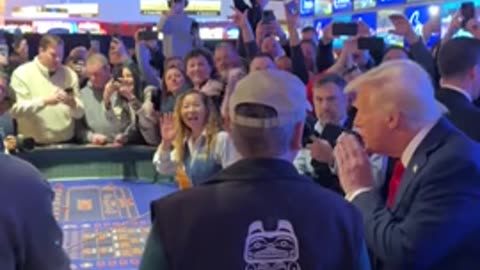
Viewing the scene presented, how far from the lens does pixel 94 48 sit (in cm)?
656

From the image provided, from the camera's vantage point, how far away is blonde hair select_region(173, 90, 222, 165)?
3293 millimetres

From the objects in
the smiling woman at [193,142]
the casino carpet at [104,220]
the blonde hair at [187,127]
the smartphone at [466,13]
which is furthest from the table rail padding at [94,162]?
the smartphone at [466,13]

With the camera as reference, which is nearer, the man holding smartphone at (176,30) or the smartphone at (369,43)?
the smartphone at (369,43)

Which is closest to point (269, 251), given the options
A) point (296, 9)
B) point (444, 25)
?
point (296, 9)

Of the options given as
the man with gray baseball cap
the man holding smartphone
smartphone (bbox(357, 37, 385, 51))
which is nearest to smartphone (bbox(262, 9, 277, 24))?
the man holding smartphone

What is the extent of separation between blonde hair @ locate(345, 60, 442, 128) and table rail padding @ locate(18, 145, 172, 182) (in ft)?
9.26

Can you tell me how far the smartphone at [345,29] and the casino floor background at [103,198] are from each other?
149 cm

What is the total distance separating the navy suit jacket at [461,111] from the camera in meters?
2.42

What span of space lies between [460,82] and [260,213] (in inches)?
49.6

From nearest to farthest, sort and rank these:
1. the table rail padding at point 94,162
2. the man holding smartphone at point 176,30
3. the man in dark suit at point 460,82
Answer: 1. the man in dark suit at point 460,82
2. the table rail padding at point 94,162
3. the man holding smartphone at point 176,30

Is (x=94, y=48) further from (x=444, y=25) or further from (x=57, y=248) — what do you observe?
(x=57, y=248)


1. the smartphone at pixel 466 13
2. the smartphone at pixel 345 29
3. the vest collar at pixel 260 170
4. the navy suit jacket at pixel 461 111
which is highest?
the smartphone at pixel 466 13

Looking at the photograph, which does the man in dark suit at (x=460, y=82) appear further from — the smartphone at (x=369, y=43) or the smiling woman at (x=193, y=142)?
the smartphone at (x=369, y=43)

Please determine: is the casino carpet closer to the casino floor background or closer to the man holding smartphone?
the casino floor background
